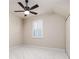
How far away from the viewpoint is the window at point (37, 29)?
211 inches

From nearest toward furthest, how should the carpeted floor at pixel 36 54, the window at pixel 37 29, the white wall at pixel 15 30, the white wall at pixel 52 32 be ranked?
the carpeted floor at pixel 36 54 < the white wall at pixel 52 32 < the white wall at pixel 15 30 < the window at pixel 37 29

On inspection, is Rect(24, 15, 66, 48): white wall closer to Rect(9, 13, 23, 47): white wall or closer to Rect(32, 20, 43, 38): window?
Rect(32, 20, 43, 38): window

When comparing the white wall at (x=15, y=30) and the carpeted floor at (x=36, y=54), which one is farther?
the white wall at (x=15, y=30)

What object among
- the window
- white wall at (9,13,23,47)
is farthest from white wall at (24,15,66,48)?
white wall at (9,13,23,47)

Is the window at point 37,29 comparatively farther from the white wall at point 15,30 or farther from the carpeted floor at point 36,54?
the carpeted floor at point 36,54

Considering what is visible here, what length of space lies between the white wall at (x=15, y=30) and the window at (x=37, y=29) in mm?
1077

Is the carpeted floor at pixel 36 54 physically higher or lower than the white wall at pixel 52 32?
lower

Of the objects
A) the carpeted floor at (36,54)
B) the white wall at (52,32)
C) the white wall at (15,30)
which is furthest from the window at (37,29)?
the carpeted floor at (36,54)

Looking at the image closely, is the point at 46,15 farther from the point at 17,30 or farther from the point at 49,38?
the point at 17,30
